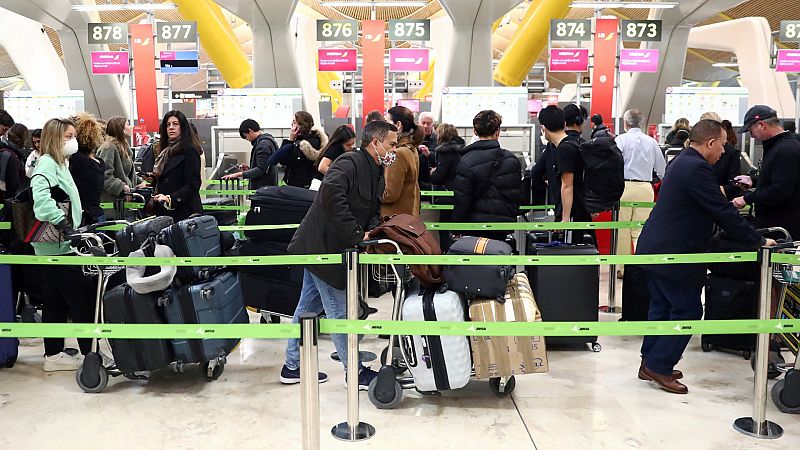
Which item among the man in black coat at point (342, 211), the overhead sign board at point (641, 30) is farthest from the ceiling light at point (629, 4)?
the man in black coat at point (342, 211)

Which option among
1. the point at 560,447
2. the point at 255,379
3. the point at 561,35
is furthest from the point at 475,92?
the point at 560,447

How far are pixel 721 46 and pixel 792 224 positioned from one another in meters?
16.5

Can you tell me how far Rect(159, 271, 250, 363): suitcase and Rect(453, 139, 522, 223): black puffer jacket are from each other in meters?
1.67

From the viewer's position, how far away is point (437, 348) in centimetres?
366

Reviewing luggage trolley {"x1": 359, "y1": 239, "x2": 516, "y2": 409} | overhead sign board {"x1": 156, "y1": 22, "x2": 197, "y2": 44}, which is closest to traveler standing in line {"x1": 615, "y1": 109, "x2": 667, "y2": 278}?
luggage trolley {"x1": 359, "y1": 239, "x2": 516, "y2": 409}

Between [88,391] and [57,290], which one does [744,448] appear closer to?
[88,391]

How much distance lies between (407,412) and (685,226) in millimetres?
1755

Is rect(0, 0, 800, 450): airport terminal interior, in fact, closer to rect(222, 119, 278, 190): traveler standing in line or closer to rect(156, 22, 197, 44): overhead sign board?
rect(222, 119, 278, 190): traveler standing in line

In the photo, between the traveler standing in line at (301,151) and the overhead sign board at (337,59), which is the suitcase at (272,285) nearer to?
the traveler standing in line at (301,151)

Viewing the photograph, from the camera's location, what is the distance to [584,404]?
388 cm

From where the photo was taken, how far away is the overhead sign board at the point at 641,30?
1347 cm

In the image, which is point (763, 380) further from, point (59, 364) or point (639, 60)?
point (639, 60)

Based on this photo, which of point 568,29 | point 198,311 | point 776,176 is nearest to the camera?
point 198,311

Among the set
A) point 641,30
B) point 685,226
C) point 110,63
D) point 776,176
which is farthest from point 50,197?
point 641,30
